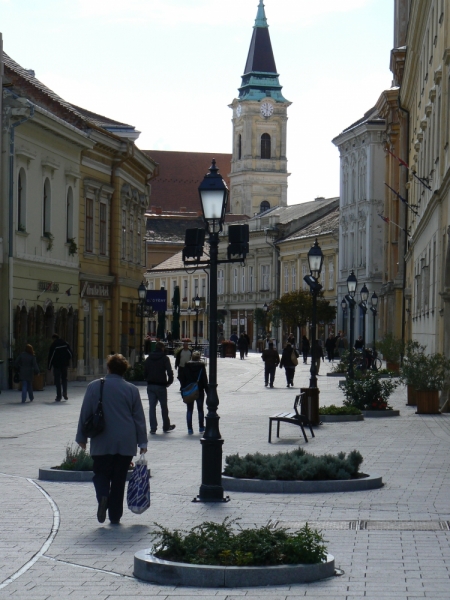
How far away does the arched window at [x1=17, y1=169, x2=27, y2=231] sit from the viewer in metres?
35.6

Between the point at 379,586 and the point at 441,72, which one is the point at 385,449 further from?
the point at 441,72

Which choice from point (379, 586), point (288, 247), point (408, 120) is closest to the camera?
point (379, 586)

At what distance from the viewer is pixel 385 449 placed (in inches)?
717

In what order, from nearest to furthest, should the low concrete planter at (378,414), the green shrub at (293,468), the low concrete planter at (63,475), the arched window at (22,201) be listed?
1. the green shrub at (293,468)
2. the low concrete planter at (63,475)
3. the low concrete planter at (378,414)
4. the arched window at (22,201)

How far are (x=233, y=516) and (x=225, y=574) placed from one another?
10.7 feet

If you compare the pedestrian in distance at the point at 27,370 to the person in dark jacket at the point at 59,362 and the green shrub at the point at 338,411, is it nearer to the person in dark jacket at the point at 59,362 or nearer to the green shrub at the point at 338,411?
the person in dark jacket at the point at 59,362

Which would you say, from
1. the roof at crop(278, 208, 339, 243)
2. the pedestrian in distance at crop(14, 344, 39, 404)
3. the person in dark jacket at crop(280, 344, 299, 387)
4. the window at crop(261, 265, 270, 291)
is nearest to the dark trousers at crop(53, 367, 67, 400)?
the pedestrian in distance at crop(14, 344, 39, 404)

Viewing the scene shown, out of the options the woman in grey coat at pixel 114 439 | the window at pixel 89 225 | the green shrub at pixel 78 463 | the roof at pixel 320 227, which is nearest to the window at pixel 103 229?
the window at pixel 89 225

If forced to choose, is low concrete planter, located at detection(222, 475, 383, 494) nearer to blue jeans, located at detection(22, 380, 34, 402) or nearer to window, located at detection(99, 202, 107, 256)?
blue jeans, located at detection(22, 380, 34, 402)

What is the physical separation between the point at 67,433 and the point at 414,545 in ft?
39.0

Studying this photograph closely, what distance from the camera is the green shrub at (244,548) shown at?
28.1 ft

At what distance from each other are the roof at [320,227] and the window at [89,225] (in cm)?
4900

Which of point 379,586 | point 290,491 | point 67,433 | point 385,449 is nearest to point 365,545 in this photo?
point 379,586

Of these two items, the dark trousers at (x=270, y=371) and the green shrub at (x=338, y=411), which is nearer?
the green shrub at (x=338, y=411)
